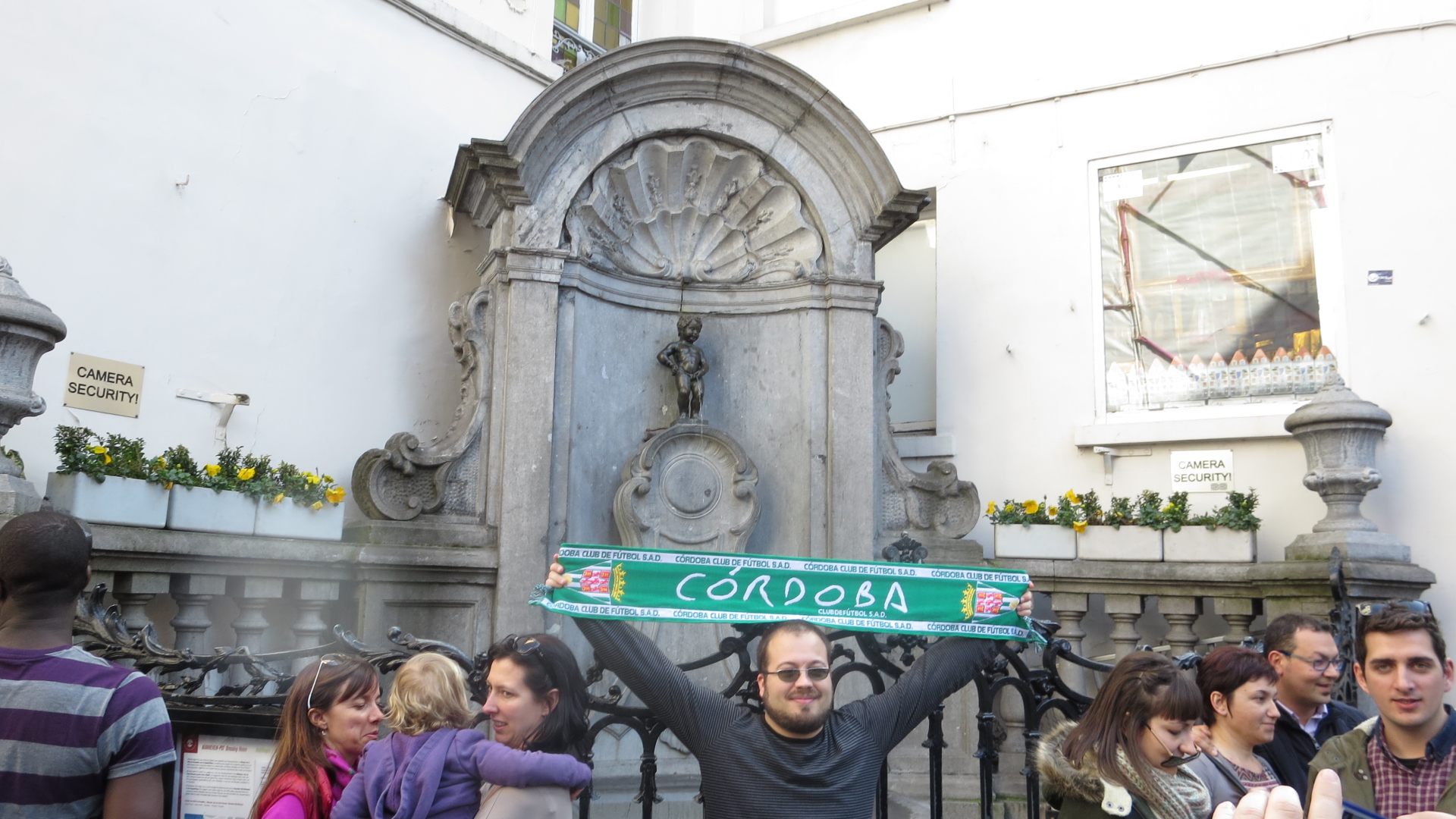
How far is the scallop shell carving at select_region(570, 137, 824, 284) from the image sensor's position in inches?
279

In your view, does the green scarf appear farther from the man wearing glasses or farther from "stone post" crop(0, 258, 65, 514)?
"stone post" crop(0, 258, 65, 514)

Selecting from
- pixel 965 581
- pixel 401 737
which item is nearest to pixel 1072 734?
pixel 965 581

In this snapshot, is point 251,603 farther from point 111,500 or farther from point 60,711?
point 60,711

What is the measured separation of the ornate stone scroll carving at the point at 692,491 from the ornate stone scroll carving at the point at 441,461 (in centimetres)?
90

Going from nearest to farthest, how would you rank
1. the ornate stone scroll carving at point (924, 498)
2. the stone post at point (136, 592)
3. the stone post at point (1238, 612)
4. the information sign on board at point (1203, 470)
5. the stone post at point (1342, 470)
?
the stone post at point (136, 592)
the stone post at point (1342, 470)
the stone post at point (1238, 612)
the ornate stone scroll carving at point (924, 498)
the information sign on board at point (1203, 470)

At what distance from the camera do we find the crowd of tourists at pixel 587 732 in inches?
92.7

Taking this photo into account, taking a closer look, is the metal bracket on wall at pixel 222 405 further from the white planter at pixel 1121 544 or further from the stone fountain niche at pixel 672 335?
the white planter at pixel 1121 544

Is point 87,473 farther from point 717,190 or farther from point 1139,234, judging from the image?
point 1139,234

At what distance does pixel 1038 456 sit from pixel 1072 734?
205 inches

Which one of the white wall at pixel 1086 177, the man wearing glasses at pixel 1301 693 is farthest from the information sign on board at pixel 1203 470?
the man wearing glasses at pixel 1301 693

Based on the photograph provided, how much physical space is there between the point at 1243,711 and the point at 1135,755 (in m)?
0.56

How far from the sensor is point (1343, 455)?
6.38 metres

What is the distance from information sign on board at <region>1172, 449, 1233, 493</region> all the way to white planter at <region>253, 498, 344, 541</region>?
5.03 meters

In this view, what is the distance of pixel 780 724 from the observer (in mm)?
2908
